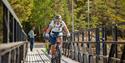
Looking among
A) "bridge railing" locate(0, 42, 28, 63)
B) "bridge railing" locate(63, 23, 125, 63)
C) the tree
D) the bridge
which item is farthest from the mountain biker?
the tree

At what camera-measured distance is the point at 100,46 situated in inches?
493

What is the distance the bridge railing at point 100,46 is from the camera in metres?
9.98

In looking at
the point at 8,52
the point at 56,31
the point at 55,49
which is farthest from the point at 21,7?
the point at 8,52

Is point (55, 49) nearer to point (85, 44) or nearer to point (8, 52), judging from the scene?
point (85, 44)

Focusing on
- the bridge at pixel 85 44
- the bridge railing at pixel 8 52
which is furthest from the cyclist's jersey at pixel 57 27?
the bridge railing at pixel 8 52

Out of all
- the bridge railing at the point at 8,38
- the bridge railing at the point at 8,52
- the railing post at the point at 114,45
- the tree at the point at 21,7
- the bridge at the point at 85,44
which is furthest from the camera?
the tree at the point at 21,7

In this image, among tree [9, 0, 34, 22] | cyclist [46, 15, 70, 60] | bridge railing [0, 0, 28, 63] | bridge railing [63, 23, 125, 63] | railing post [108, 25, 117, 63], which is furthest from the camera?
tree [9, 0, 34, 22]

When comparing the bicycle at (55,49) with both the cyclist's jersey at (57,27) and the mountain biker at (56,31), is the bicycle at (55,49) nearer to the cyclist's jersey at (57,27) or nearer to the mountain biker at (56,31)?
the mountain biker at (56,31)

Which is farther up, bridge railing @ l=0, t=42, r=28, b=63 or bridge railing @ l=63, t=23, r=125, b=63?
bridge railing @ l=0, t=42, r=28, b=63

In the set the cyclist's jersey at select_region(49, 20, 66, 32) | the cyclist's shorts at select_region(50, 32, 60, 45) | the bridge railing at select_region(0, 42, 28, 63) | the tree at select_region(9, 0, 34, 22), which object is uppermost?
the bridge railing at select_region(0, 42, 28, 63)

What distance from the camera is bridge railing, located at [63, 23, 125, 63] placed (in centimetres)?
998

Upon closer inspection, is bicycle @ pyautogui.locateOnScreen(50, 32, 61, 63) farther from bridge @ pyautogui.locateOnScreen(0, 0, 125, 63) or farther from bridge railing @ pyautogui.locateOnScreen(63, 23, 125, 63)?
bridge railing @ pyautogui.locateOnScreen(63, 23, 125, 63)

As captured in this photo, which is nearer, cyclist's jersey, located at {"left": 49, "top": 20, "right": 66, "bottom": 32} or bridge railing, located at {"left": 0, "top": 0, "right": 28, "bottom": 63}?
bridge railing, located at {"left": 0, "top": 0, "right": 28, "bottom": 63}

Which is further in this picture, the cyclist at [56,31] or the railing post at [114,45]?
the cyclist at [56,31]
